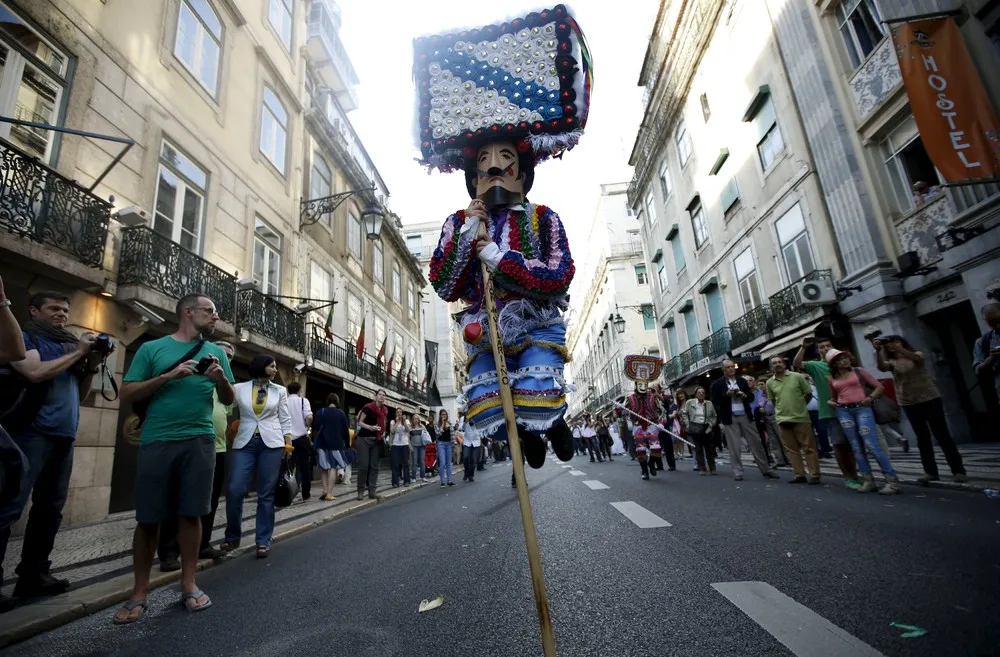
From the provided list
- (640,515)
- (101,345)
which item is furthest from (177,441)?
(640,515)

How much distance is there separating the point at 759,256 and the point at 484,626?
1958 cm

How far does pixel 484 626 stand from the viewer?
7.93ft

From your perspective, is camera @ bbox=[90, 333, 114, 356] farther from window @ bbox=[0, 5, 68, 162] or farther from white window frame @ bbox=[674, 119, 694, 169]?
white window frame @ bbox=[674, 119, 694, 169]

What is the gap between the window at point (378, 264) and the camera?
81.5 feet

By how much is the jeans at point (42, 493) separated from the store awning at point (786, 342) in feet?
51.0

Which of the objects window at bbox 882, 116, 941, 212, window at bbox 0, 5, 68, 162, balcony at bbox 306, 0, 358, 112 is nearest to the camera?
window at bbox 0, 5, 68, 162

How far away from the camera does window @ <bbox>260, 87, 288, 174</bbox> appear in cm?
1530

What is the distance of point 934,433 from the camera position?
6117 millimetres

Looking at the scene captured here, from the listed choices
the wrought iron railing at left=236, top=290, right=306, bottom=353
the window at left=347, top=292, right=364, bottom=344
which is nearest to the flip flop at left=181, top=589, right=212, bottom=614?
the wrought iron railing at left=236, top=290, right=306, bottom=353

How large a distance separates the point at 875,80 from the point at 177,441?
16407mm

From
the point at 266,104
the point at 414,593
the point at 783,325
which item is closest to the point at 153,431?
the point at 414,593

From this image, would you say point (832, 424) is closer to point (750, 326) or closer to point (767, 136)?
point (750, 326)

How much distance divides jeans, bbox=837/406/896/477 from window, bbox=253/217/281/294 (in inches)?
510

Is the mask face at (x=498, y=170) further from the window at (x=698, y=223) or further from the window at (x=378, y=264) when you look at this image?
the window at (x=698, y=223)
